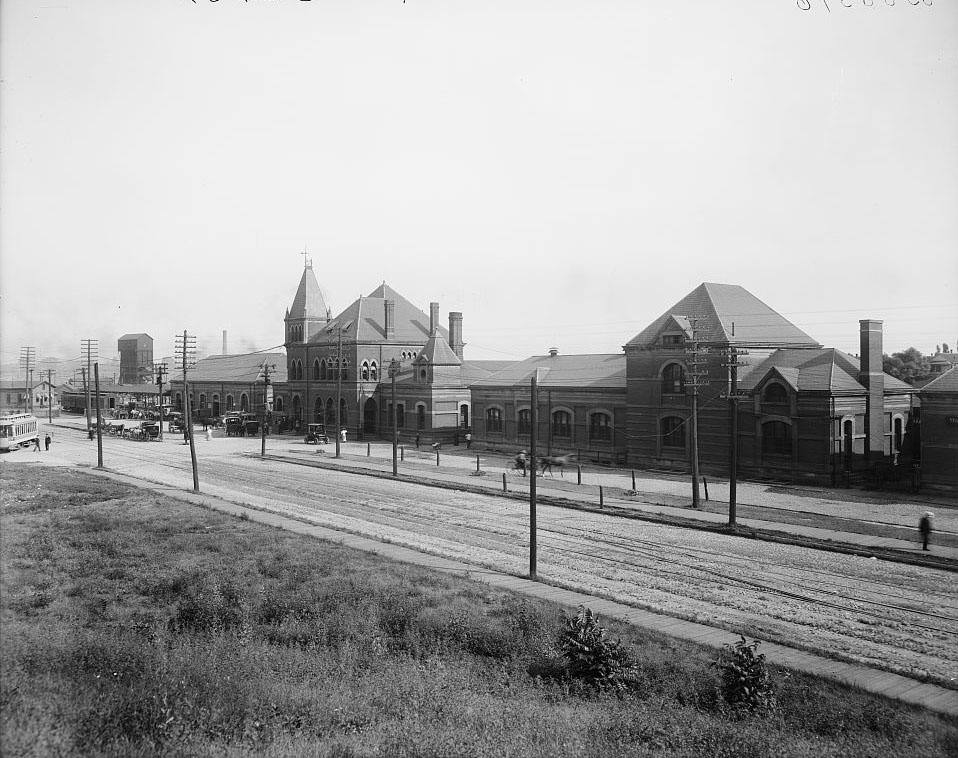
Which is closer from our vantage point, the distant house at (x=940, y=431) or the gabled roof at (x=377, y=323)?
the distant house at (x=940, y=431)

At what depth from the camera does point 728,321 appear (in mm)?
41781

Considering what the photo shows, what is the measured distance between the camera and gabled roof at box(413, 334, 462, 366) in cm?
6156

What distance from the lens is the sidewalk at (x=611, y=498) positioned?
23.5 m

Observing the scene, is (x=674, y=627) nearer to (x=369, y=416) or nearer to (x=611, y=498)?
(x=611, y=498)

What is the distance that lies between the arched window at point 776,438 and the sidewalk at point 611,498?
14.7ft

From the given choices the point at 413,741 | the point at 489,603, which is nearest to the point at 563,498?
the point at 489,603

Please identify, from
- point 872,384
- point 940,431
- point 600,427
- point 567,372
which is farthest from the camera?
point 567,372

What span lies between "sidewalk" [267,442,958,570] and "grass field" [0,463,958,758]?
40.2 feet

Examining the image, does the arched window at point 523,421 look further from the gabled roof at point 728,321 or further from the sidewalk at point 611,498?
the gabled roof at point 728,321

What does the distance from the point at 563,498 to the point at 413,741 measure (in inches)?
951

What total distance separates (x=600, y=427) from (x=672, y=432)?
5651 mm

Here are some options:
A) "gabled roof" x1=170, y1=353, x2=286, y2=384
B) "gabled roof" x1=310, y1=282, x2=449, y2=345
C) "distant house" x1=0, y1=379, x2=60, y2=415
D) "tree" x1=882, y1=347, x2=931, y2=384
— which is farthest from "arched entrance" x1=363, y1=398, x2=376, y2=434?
"tree" x1=882, y1=347, x2=931, y2=384

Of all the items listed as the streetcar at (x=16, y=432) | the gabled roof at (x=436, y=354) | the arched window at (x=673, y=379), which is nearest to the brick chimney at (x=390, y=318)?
the gabled roof at (x=436, y=354)

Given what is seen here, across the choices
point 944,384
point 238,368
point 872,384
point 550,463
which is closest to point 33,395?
point 238,368
